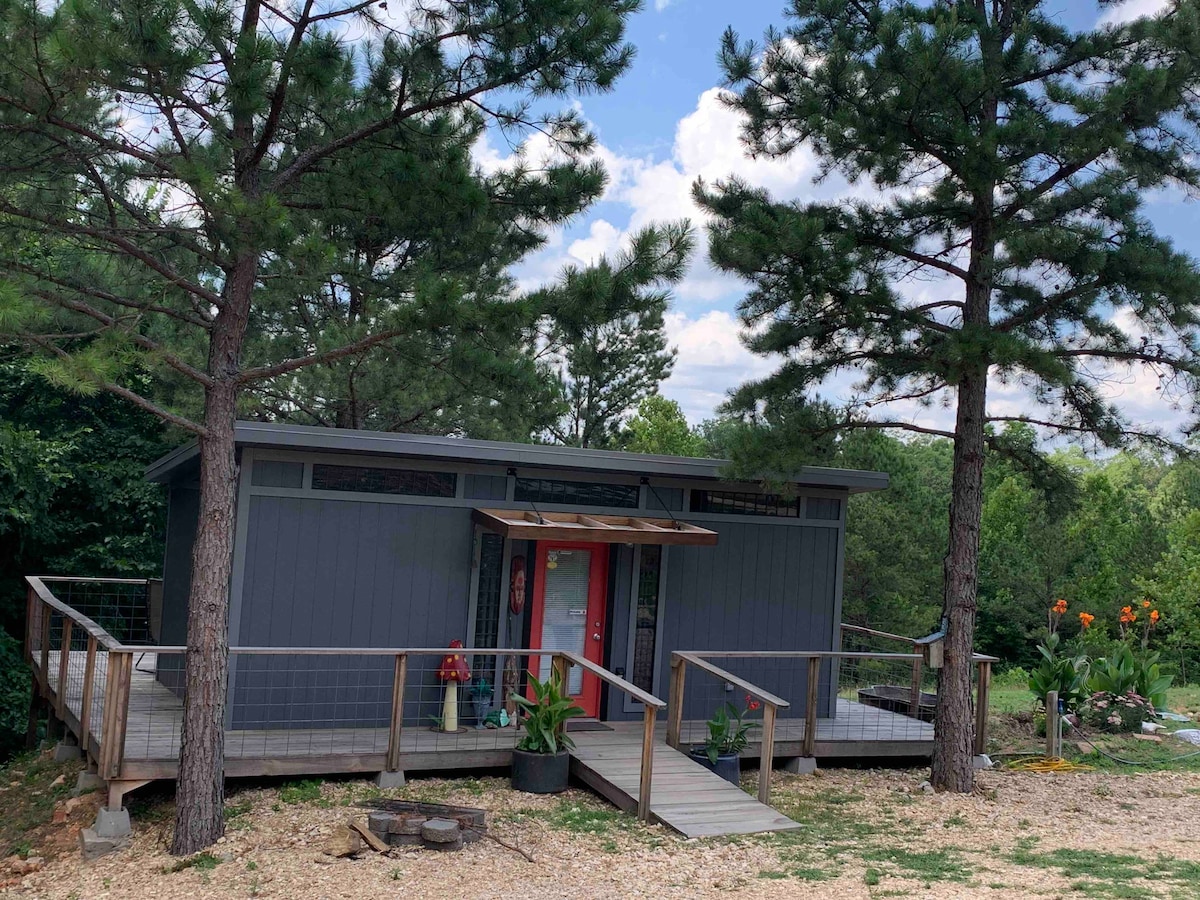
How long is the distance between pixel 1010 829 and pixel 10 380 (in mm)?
16103

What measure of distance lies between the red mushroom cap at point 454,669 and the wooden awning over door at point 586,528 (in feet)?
3.59

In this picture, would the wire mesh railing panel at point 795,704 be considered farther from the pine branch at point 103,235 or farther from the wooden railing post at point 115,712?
the pine branch at point 103,235

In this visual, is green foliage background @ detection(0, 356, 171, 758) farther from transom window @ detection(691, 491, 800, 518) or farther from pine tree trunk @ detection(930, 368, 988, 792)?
pine tree trunk @ detection(930, 368, 988, 792)

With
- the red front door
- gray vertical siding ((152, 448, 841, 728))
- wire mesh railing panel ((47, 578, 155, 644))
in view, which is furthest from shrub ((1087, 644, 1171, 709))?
wire mesh railing panel ((47, 578, 155, 644))

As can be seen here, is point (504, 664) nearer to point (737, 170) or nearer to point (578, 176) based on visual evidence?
point (578, 176)

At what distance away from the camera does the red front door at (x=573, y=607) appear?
31.0 ft

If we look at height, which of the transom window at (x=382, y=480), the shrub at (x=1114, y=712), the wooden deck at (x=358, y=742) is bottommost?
the wooden deck at (x=358, y=742)

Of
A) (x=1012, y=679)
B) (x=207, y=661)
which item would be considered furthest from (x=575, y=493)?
(x=1012, y=679)

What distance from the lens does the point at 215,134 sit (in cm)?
664

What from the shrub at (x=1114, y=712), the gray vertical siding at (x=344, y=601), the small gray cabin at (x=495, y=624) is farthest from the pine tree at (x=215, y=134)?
the shrub at (x=1114, y=712)

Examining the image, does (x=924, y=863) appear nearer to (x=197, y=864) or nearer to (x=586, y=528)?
(x=586, y=528)

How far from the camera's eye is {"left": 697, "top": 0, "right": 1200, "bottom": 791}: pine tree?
788cm

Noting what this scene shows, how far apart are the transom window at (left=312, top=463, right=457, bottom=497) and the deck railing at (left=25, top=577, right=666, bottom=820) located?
4.41ft

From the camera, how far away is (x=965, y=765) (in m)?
8.50
